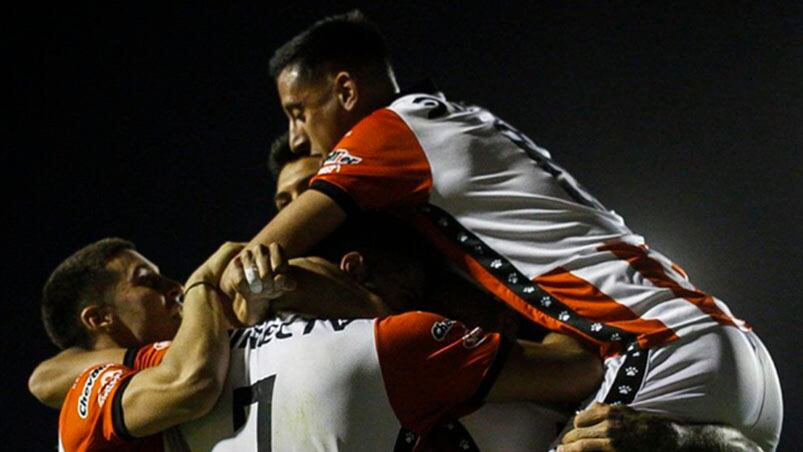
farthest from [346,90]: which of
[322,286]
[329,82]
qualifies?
[322,286]

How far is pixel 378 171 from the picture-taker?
189 cm

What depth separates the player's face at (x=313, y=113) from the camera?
2.14m

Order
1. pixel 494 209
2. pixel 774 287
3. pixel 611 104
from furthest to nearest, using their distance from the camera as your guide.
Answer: pixel 611 104
pixel 774 287
pixel 494 209

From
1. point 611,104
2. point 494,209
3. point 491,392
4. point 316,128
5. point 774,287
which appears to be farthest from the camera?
point 611,104

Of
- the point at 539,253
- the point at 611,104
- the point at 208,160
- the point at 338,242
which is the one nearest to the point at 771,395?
the point at 539,253

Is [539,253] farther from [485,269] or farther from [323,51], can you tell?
[323,51]

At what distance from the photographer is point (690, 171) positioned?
3922mm

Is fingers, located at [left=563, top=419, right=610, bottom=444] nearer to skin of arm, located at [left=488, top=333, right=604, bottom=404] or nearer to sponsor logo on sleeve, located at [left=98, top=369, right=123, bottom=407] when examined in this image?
skin of arm, located at [left=488, top=333, right=604, bottom=404]

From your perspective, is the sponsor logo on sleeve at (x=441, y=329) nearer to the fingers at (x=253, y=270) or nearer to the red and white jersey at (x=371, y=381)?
the red and white jersey at (x=371, y=381)

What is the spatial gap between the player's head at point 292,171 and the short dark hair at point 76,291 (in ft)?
1.26

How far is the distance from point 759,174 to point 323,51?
203 centimetres

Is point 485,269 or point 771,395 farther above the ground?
point 485,269

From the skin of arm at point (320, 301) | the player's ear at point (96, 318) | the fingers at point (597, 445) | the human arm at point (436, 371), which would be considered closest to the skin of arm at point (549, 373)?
the human arm at point (436, 371)

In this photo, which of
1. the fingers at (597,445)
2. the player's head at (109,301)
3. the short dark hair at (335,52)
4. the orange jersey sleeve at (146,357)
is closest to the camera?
the fingers at (597,445)
